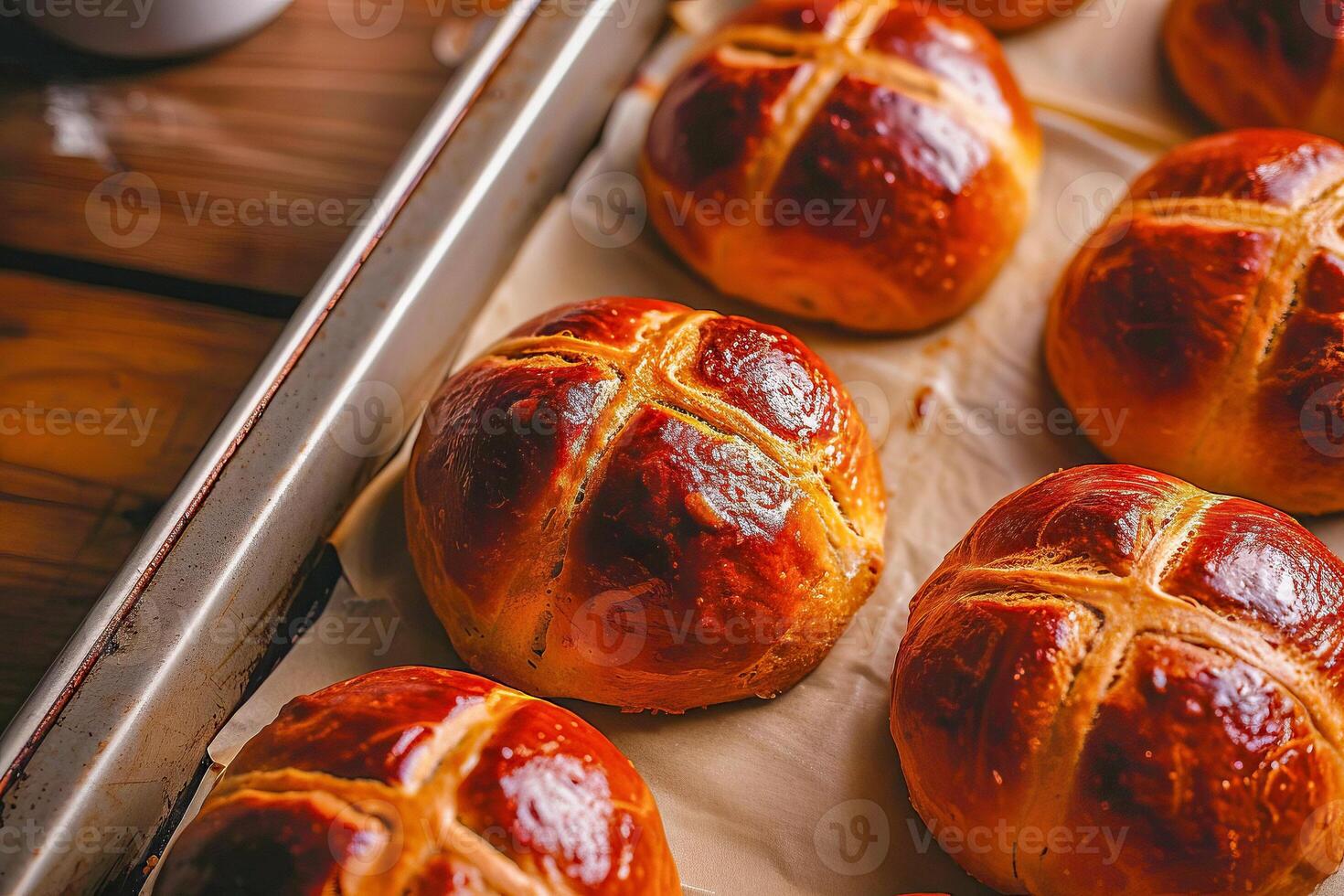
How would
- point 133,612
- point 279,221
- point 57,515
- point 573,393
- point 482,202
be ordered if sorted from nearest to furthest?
point 133,612 < point 573,393 < point 57,515 < point 482,202 < point 279,221

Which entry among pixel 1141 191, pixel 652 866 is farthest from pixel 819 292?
pixel 652 866

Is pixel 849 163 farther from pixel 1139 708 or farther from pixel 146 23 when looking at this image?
pixel 146 23

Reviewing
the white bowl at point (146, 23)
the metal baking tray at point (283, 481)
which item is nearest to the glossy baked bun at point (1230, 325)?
the metal baking tray at point (283, 481)

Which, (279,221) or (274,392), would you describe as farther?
(279,221)

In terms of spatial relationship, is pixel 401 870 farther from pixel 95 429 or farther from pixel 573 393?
pixel 95 429

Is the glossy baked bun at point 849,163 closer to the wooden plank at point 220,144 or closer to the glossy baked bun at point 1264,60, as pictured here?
the glossy baked bun at point 1264,60

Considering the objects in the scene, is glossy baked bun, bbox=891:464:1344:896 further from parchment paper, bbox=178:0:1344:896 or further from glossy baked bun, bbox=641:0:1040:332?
glossy baked bun, bbox=641:0:1040:332

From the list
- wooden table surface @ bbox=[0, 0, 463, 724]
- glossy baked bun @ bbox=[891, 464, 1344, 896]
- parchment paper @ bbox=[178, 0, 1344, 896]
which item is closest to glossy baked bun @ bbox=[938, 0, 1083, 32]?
parchment paper @ bbox=[178, 0, 1344, 896]
